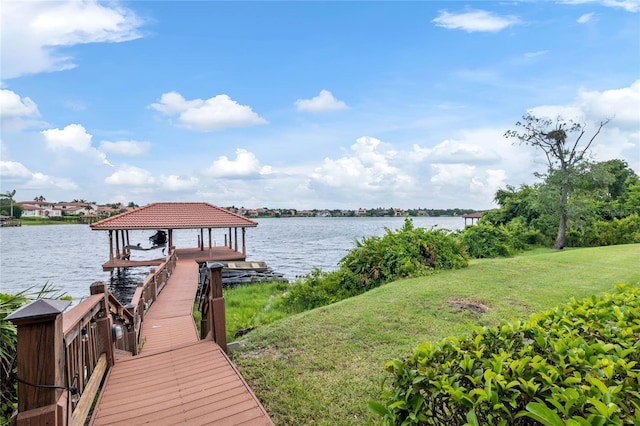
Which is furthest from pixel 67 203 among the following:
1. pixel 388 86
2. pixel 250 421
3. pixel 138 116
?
pixel 250 421

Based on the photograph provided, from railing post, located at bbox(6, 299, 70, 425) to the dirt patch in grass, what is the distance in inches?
241

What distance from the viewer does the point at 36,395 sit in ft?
6.97

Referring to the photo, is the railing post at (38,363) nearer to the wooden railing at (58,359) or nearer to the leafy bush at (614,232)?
the wooden railing at (58,359)

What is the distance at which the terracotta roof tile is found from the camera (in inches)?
678

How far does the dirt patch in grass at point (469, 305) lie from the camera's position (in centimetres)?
654

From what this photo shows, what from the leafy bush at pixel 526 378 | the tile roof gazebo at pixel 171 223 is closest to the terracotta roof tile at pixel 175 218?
the tile roof gazebo at pixel 171 223

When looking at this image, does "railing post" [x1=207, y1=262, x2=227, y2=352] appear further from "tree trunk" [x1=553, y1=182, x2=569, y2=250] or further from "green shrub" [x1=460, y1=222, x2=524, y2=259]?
"tree trunk" [x1=553, y1=182, x2=569, y2=250]

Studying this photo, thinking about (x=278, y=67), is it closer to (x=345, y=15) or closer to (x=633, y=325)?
(x=345, y=15)

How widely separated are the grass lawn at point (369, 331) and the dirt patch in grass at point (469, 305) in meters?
0.12

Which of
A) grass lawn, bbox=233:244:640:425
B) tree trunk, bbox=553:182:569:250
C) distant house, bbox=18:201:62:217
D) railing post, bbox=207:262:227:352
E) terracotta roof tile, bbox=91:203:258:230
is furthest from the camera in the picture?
distant house, bbox=18:201:62:217

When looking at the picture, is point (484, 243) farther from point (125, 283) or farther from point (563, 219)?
point (125, 283)

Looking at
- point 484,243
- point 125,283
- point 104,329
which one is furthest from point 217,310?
point 125,283

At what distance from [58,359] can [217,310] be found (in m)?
2.63

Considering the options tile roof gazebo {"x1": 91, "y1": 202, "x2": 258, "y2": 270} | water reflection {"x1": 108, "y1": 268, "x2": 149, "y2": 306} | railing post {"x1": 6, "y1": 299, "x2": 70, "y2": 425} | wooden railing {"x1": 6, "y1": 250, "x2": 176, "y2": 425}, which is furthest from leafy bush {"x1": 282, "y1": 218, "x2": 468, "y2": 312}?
tile roof gazebo {"x1": 91, "y1": 202, "x2": 258, "y2": 270}
